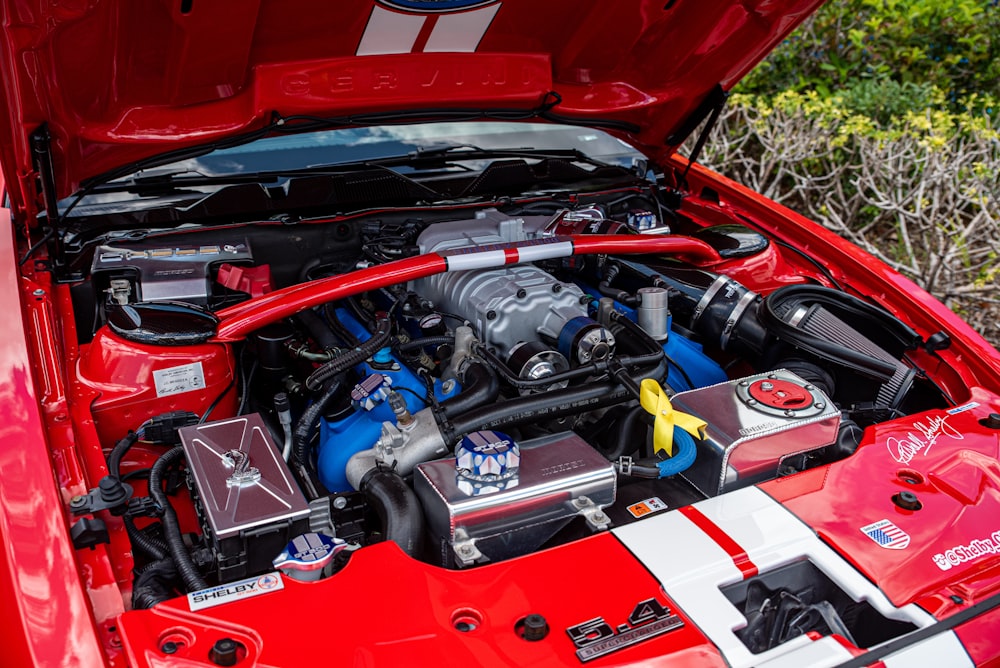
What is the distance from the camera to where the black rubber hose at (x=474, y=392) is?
1.66 meters

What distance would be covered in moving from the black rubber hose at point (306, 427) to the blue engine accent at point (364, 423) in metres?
0.05

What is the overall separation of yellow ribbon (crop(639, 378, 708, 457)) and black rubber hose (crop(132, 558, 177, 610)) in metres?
0.91

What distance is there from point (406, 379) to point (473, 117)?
83cm

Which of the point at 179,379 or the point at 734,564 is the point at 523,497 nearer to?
the point at 734,564

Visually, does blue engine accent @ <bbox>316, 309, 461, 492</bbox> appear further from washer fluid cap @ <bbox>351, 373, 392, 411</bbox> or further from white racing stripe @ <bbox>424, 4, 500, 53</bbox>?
white racing stripe @ <bbox>424, 4, 500, 53</bbox>

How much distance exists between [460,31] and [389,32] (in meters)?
0.18

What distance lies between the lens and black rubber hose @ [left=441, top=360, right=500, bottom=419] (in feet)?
5.43

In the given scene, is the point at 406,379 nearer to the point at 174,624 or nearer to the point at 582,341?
the point at 582,341

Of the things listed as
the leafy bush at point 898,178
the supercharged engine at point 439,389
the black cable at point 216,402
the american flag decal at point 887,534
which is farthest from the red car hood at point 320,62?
the leafy bush at point 898,178

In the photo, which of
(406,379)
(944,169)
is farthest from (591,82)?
(944,169)

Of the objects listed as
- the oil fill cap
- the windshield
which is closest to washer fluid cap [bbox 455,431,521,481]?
the oil fill cap

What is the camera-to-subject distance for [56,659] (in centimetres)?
107

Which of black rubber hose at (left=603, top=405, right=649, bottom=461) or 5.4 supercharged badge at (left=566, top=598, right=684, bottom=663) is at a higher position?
5.4 supercharged badge at (left=566, top=598, right=684, bottom=663)

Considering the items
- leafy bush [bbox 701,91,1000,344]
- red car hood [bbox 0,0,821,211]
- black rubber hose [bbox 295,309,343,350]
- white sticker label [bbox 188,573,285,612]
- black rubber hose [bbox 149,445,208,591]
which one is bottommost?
leafy bush [bbox 701,91,1000,344]
